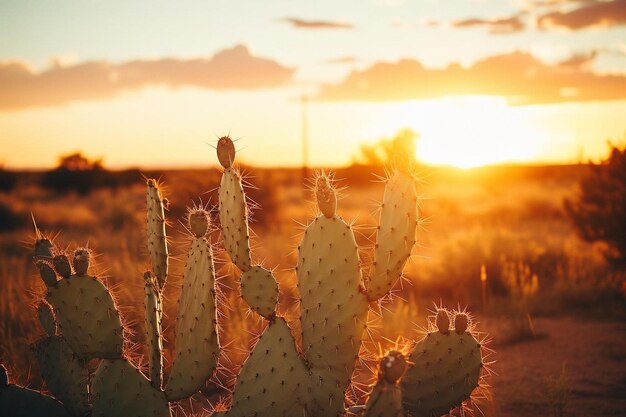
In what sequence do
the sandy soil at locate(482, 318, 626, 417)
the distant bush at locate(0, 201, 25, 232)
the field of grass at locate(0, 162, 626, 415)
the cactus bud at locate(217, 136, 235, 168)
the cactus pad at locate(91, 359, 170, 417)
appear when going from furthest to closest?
the distant bush at locate(0, 201, 25, 232), the field of grass at locate(0, 162, 626, 415), the sandy soil at locate(482, 318, 626, 417), the cactus pad at locate(91, 359, 170, 417), the cactus bud at locate(217, 136, 235, 168)

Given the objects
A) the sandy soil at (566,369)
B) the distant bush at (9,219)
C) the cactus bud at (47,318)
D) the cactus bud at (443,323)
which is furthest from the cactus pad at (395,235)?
the distant bush at (9,219)

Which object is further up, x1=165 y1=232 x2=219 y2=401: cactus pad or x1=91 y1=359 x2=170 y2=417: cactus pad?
x1=165 y1=232 x2=219 y2=401: cactus pad

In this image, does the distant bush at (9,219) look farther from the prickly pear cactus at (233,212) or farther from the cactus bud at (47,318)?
the prickly pear cactus at (233,212)

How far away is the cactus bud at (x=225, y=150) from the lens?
12.8 feet

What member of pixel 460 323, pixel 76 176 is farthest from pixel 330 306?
pixel 76 176

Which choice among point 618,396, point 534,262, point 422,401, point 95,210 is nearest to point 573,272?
point 534,262

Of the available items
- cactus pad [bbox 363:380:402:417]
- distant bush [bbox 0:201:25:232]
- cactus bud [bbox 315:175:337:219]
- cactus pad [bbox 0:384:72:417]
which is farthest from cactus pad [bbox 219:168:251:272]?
distant bush [bbox 0:201:25:232]

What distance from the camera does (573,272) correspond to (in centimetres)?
1025

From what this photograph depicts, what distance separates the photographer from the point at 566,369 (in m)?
6.68

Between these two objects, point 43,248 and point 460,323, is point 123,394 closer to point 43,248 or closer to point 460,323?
point 43,248

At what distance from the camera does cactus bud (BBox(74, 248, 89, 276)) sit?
13.3 ft

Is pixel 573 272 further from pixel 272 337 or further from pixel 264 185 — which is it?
pixel 264 185

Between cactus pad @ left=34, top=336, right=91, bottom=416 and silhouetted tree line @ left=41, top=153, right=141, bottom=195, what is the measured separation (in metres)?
30.7

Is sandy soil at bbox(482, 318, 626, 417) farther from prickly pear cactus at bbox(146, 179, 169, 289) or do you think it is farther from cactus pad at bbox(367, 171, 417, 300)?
prickly pear cactus at bbox(146, 179, 169, 289)
